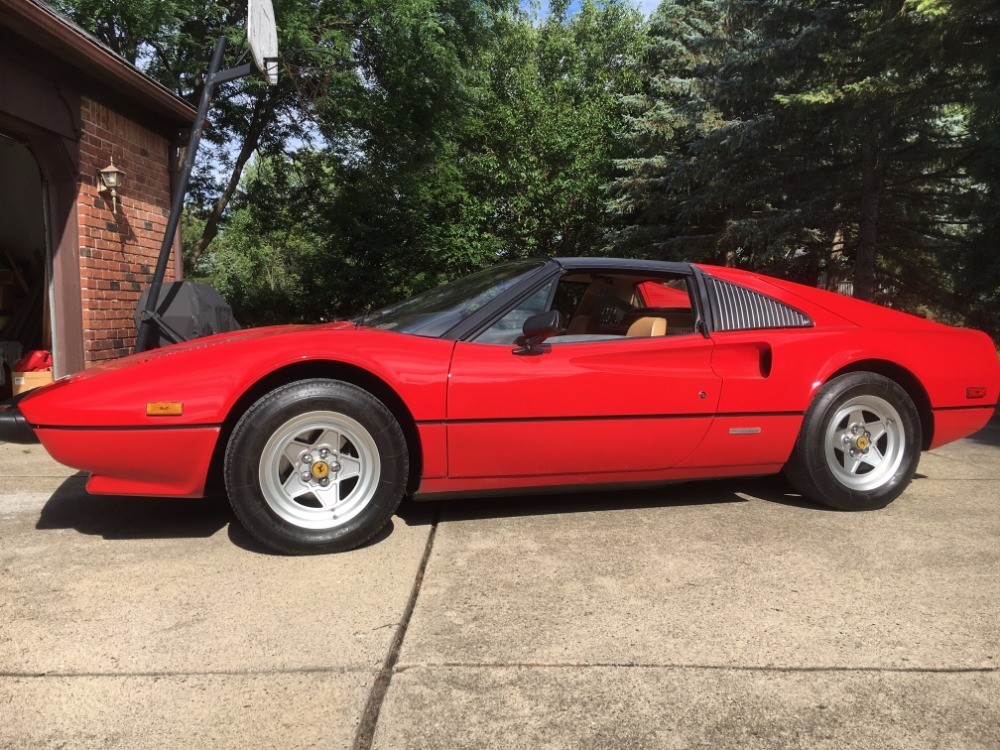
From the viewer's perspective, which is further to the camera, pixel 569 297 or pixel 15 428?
pixel 569 297

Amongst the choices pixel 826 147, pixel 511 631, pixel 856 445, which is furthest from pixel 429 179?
pixel 511 631

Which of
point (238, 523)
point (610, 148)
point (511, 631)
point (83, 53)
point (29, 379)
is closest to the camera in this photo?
point (511, 631)

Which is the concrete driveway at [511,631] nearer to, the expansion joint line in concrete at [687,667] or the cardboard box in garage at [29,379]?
the expansion joint line in concrete at [687,667]

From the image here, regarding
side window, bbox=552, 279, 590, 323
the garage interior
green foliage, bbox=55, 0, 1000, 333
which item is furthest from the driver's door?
the garage interior

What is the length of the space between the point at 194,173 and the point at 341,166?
10.4 ft

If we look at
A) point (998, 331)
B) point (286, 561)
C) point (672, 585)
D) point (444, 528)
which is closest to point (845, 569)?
point (672, 585)

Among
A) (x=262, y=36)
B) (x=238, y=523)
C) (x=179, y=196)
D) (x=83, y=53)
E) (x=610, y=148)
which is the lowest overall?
(x=238, y=523)

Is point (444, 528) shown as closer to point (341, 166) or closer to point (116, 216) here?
point (116, 216)

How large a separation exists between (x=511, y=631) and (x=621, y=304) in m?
2.10

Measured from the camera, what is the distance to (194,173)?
14.5 metres

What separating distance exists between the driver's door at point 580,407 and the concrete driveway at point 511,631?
1.09 ft

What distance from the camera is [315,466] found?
2818 millimetres

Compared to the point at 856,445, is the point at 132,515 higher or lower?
lower

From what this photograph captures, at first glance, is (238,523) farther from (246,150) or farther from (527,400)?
(246,150)
